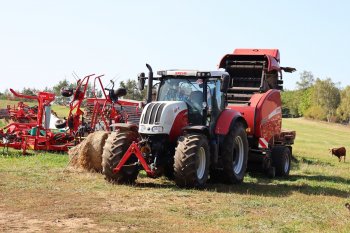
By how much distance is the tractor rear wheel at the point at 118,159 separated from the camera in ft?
33.9

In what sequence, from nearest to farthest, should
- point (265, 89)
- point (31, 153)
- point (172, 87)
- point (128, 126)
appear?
point (128, 126), point (172, 87), point (265, 89), point (31, 153)

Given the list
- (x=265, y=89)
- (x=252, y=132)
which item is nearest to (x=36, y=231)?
(x=252, y=132)

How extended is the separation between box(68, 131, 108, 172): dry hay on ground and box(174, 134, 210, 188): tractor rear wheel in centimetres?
263

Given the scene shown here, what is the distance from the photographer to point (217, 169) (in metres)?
11.6

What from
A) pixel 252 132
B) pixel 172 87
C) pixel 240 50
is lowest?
pixel 252 132

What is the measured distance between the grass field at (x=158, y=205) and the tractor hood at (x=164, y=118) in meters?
1.13

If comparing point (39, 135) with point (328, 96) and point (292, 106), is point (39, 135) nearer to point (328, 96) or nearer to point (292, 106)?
point (328, 96)

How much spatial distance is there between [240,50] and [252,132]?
2.86m

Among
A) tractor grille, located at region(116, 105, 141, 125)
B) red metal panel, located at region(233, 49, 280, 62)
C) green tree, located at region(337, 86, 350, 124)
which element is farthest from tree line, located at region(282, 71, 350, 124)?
red metal panel, located at region(233, 49, 280, 62)

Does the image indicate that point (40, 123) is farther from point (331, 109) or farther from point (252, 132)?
point (331, 109)

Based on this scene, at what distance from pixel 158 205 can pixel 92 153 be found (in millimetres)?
4086

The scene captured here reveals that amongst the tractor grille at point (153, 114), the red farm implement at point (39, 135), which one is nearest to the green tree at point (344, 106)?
the red farm implement at point (39, 135)

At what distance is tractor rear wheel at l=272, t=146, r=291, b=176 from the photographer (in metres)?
14.0

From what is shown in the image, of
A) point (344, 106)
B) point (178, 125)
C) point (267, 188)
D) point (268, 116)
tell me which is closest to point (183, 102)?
point (178, 125)
